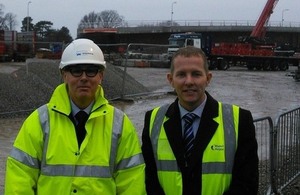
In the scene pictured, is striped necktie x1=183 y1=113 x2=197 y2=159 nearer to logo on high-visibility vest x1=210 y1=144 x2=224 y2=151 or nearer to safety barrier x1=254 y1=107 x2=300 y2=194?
logo on high-visibility vest x1=210 y1=144 x2=224 y2=151

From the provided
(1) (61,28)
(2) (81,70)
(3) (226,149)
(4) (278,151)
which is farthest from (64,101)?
(1) (61,28)

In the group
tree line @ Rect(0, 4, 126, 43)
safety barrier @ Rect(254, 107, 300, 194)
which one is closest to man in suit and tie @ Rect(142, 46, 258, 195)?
safety barrier @ Rect(254, 107, 300, 194)

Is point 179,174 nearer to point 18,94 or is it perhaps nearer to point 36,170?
point 36,170

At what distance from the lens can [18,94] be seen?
46.8 feet

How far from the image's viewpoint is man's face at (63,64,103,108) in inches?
116

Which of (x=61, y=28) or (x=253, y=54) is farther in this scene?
(x=61, y=28)

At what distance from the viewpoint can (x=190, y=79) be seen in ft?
9.96

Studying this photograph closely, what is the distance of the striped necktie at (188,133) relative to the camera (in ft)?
10.0

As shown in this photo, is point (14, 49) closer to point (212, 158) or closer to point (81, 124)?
point (81, 124)

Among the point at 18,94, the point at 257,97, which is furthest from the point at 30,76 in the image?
the point at 257,97

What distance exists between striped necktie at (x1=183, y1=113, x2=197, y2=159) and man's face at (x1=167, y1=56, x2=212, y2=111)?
0.24 feet

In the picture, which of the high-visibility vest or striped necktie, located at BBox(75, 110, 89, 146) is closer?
striped necktie, located at BBox(75, 110, 89, 146)

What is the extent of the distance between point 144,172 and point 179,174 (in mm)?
225

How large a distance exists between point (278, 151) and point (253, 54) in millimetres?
38717
